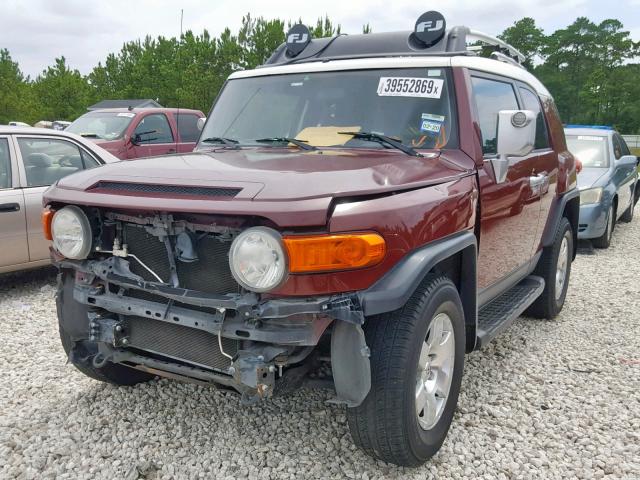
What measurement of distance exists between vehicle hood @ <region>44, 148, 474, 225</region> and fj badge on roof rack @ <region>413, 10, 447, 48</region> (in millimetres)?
952

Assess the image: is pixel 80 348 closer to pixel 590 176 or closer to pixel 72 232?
pixel 72 232

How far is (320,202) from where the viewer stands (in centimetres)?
220

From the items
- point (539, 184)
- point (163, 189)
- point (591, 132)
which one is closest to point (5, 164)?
point (163, 189)

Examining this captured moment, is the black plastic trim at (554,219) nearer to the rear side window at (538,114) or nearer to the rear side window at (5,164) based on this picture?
the rear side window at (538,114)

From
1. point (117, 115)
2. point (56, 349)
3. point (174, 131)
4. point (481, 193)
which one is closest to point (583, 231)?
point (481, 193)

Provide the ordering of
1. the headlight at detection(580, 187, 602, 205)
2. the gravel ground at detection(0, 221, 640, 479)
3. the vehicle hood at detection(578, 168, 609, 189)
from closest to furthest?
the gravel ground at detection(0, 221, 640, 479) < the headlight at detection(580, 187, 602, 205) < the vehicle hood at detection(578, 168, 609, 189)

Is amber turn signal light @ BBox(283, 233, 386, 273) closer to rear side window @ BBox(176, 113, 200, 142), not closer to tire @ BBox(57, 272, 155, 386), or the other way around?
tire @ BBox(57, 272, 155, 386)

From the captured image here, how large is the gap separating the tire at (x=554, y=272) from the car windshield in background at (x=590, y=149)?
13.2ft

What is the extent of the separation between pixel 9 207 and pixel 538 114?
4.66 m

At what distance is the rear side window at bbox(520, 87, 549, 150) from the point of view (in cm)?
445

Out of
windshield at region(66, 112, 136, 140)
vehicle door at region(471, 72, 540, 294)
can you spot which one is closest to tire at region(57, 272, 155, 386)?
vehicle door at region(471, 72, 540, 294)

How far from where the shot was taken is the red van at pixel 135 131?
10.3 metres

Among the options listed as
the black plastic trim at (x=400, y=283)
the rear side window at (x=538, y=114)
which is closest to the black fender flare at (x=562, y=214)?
the rear side window at (x=538, y=114)

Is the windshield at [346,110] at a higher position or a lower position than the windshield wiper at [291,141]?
higher
